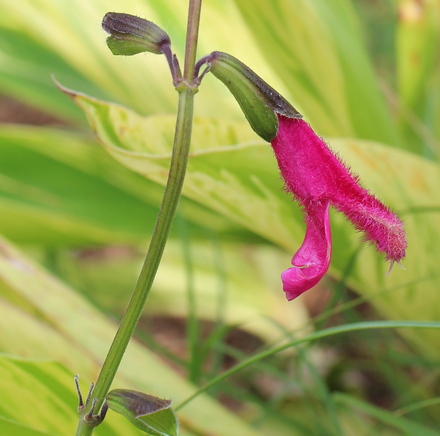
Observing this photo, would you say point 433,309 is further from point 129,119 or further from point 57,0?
point 57,0

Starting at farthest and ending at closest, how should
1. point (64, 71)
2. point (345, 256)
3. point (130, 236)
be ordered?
point (64, 71) < point (130, 236) < point (345, 256)

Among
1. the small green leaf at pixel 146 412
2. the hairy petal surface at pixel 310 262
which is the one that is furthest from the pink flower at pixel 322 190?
the small green leaf at pixel 146 412

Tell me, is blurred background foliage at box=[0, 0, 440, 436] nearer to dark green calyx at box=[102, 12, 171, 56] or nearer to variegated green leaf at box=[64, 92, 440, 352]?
variegated green leaf at box=[64, 92, 440, 352]

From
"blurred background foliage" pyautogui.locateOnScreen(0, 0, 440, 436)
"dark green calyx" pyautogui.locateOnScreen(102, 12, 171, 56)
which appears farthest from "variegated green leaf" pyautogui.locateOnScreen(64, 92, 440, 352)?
"dark green calyx" pyautogui.locateOnScreen(102, 12, 171, 56)

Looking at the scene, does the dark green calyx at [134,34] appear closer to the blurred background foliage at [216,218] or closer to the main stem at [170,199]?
the main stem at [170,199]

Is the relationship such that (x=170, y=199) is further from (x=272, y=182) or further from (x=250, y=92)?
(x=272, y=182)

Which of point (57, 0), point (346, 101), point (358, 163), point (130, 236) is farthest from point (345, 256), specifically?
point (57, 0)
